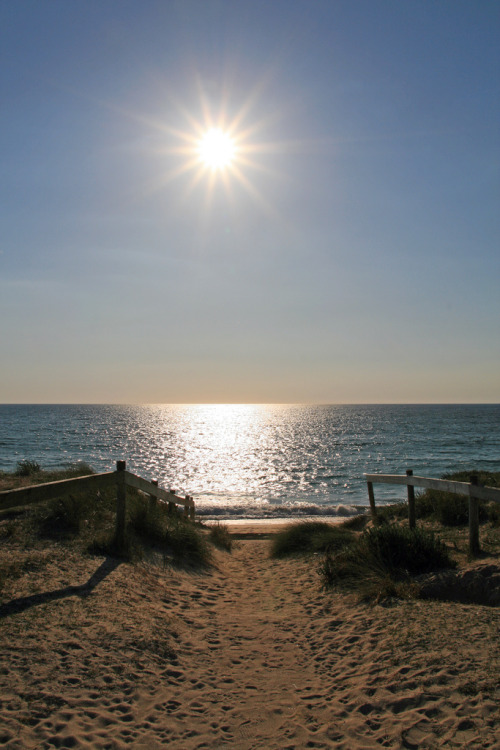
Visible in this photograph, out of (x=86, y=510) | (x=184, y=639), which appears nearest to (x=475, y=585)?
(x=184, y=639)

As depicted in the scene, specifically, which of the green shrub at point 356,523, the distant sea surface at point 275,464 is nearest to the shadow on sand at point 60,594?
the green shrub at point 356,523

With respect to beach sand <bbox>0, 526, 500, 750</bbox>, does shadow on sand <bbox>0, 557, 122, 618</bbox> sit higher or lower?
higher

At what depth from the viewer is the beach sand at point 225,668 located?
376 cm

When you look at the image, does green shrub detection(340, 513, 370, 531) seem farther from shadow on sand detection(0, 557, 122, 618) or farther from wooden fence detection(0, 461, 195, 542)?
shadow on sand detection(0, 557, 122, 618)

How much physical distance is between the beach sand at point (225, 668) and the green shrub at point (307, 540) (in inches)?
127

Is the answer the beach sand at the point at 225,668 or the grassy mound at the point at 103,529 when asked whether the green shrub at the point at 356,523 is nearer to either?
the grassy mound at the point at 103,529

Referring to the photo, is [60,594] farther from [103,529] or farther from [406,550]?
[406,550]

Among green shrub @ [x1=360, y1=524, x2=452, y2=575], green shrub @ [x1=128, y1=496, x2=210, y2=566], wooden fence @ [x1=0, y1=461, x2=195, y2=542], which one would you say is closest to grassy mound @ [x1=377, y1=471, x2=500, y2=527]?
green shrub @ [x1=360, y1=524, x2=452, y2=575]

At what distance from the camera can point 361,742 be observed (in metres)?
3.71

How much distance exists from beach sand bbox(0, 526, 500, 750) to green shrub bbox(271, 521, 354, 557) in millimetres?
3238

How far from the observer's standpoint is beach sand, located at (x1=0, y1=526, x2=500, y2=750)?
12.3 ft

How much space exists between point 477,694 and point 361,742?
3.56ft

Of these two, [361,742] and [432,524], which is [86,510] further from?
[432,524]

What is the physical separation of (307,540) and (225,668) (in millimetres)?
6279
